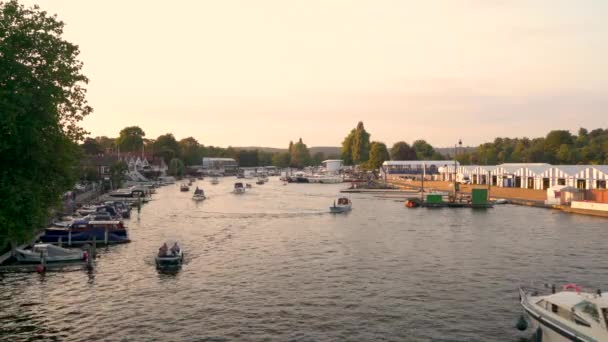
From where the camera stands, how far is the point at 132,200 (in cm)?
11844

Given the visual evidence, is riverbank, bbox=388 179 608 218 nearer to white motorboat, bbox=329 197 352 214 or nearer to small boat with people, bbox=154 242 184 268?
white motorboat, bbox=329 197 352 214

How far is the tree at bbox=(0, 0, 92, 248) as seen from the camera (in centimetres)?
2884

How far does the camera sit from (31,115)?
100 feet

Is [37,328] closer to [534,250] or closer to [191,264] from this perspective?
[191,264]

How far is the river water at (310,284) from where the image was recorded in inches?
Result: 1280

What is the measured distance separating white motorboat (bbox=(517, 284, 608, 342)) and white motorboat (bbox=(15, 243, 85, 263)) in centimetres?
4113

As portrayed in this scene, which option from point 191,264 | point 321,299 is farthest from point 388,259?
point 191,264

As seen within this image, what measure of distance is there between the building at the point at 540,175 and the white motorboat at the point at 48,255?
9754 centimetres

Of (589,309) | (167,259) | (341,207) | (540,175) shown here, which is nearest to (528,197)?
(540,175)

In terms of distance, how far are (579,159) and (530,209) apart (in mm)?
108645

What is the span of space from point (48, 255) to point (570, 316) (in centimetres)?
4531

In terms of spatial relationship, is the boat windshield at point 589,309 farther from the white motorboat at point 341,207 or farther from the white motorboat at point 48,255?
the white motorboat at point 341,207

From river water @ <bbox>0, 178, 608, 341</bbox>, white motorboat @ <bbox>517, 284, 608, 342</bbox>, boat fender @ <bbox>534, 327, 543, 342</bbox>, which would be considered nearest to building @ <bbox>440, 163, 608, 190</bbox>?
river water @ <bbox>0, 178, 608, 341</bbox>

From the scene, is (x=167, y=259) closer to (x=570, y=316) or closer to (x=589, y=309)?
(x=570, y=316)
